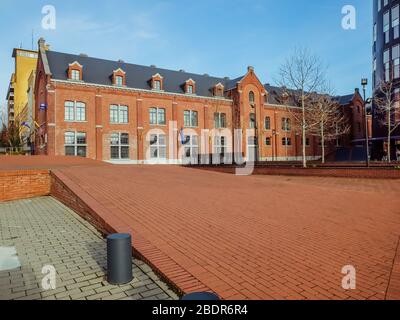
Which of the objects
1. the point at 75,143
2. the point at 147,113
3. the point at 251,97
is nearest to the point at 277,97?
the point at 251,97

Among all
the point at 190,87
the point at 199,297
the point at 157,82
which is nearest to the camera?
the point at 199,297

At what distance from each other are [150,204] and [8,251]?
11.4 feet

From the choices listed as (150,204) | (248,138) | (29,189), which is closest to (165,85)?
(248,138)

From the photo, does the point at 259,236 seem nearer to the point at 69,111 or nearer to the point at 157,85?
the point at 69,111

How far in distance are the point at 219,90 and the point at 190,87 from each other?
17.0ft

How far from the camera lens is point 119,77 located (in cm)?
3634

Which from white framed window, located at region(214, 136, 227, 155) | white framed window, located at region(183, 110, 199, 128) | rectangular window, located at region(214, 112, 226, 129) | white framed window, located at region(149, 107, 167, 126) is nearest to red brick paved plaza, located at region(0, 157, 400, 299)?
white framed window, located at region(149, 107, 167, 126)

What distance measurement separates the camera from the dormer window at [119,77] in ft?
118

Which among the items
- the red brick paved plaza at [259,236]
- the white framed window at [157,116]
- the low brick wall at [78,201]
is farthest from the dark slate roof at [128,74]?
the red brick paved plaza at [259,236]

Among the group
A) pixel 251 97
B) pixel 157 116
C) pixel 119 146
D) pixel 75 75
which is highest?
pixel 75 75

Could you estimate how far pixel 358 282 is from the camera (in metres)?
4.19

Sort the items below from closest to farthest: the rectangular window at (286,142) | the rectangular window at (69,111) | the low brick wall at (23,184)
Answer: the low brick wall at (23,184), the rectangular window at (69,111), the rectangular window at (286,142)

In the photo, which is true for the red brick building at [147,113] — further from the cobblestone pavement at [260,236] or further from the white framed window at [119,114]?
the cobblestone pavement at [260,236]

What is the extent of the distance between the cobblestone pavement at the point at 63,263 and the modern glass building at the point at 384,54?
36.5 metres
